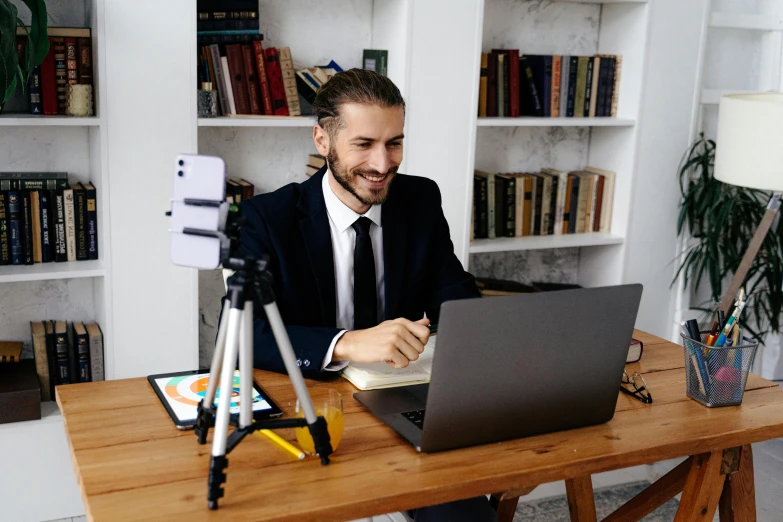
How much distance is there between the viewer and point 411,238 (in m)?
2.29

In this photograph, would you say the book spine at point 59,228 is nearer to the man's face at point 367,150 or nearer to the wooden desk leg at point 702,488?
the man's face at point 367,150

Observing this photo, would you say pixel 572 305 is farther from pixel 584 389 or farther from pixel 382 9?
pixel 382 9

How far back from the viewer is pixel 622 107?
3.67 m

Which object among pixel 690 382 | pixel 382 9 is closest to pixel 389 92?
pixel 690 382

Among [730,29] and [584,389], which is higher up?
[730,29]

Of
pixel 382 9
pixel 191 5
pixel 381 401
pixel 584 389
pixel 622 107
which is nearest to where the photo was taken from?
pixel 584 389

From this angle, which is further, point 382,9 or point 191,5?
point 382,9

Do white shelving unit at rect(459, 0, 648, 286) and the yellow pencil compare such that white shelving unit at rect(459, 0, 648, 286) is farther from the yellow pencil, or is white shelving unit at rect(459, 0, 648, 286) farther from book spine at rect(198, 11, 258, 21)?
the yellow pencil

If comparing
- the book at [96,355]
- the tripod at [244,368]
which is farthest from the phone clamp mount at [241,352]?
the book at [96,355]

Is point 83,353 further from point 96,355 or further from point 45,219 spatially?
point 45,219

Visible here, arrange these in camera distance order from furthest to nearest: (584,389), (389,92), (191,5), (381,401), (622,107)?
(622,107) < (191,5) < (389,92) < (381,401) < (584,389)

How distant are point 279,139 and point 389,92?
1.26 meters

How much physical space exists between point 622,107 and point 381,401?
239 centimetres

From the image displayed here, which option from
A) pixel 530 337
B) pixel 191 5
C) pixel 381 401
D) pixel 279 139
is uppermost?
pixel 191 5
